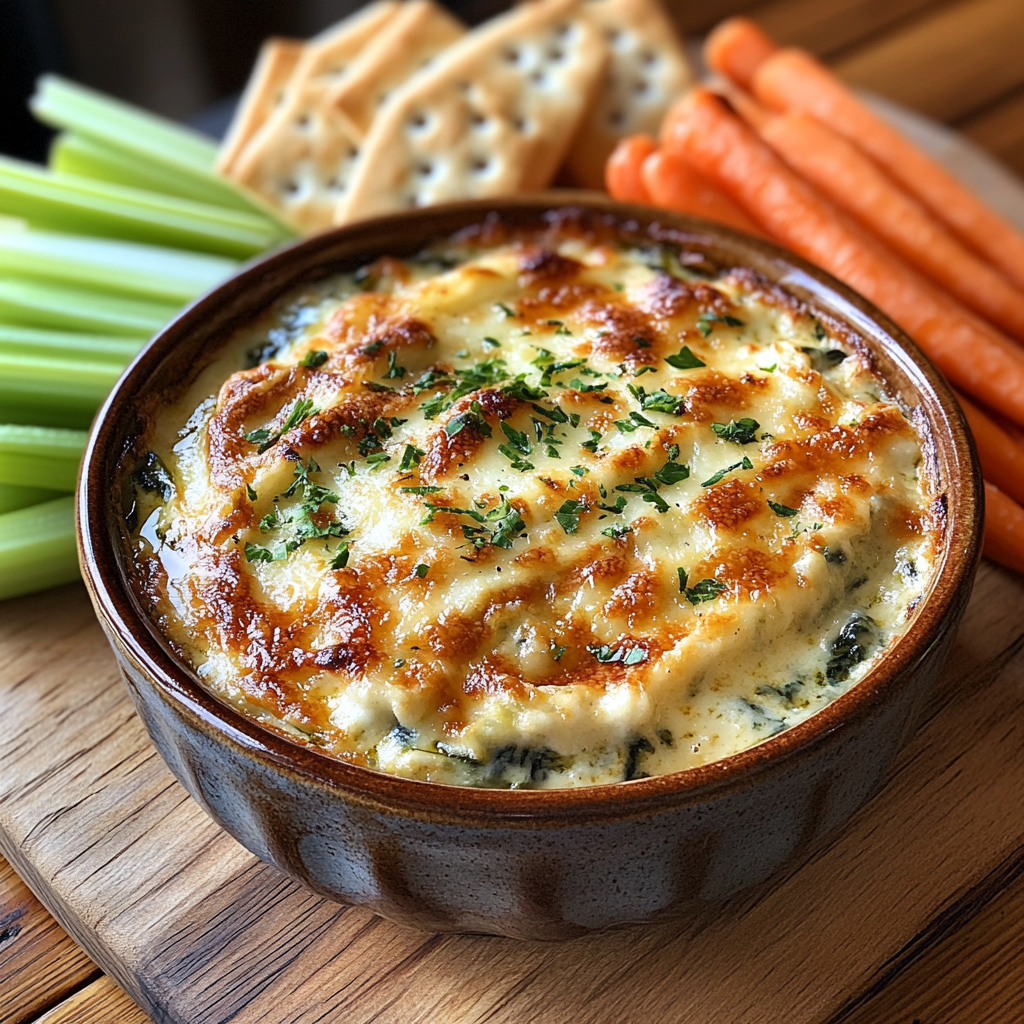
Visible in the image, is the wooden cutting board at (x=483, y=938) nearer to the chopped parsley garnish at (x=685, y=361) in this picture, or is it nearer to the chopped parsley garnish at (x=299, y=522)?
the chopped parsley garnish at (x=299, y=522)

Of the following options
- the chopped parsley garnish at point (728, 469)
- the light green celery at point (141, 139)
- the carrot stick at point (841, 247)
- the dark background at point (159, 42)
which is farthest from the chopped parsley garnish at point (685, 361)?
the dark background at point (159, 42)

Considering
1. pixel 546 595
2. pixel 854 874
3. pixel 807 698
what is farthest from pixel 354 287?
pixel 854 874

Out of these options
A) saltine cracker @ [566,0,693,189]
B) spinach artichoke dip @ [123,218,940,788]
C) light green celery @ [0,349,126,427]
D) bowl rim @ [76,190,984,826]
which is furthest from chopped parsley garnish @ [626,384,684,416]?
saltine cracker @ [566,0,693,189]

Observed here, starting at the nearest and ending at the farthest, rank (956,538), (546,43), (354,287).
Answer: (956,538)
(354,287)
(546,43)

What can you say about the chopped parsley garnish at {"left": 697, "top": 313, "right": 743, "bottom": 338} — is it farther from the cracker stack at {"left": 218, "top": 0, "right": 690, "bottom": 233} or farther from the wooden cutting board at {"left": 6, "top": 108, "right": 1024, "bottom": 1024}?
the cracker stack at {"left": 218, "top": 0, "right": 690, "bottom": 233}

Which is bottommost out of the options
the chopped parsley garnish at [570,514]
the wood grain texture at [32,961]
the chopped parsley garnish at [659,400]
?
the wood grain texture at [32,961]

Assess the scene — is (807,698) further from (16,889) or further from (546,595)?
(16,889)

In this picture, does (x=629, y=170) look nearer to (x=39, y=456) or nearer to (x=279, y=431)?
(x=279, y=431)
